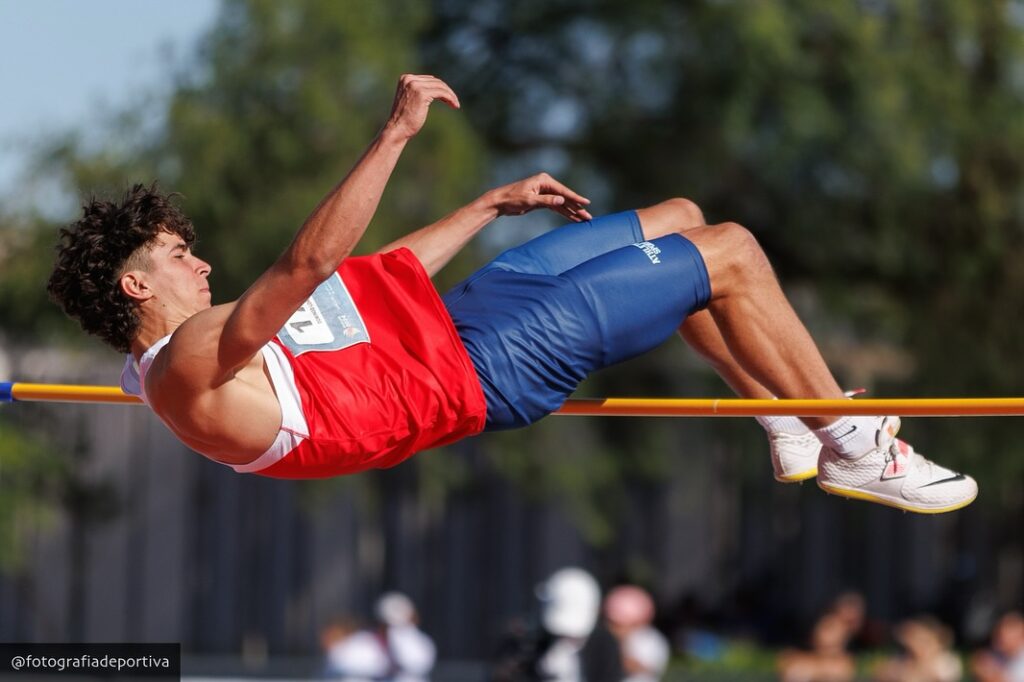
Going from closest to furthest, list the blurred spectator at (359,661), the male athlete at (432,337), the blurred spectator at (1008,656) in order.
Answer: the male athlete at (432,337)
the blurred spectator at (1008,656)
the blurred spectator at (359,661)

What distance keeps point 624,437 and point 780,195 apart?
2.49 m

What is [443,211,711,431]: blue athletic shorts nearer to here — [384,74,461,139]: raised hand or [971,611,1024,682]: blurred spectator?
[384,74,461,139]: raised hand

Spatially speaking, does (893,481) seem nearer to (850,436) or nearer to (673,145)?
(850,436)

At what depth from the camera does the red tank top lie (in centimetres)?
404

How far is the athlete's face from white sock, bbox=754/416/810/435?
1.68 m

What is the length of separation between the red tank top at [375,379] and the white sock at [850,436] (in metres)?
1.00

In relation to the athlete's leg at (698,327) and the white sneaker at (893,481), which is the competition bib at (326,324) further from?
the white sneaker at (893,481)

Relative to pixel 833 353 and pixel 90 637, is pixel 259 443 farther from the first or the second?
pixel 90 637

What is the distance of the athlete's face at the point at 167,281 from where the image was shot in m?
4.09

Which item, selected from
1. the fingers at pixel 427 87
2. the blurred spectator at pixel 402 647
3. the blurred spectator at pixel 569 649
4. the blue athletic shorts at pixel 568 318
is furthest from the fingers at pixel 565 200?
the blurred spectator at pixel 402 647

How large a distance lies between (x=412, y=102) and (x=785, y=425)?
1679 mm

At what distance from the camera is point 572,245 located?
4.46 meters

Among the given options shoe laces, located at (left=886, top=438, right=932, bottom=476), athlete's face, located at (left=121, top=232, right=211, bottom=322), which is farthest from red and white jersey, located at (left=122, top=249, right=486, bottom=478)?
shoe laces, located at (left=886, top=438, right=932, bottom=476)

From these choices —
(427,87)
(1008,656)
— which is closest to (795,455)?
(427,87)
